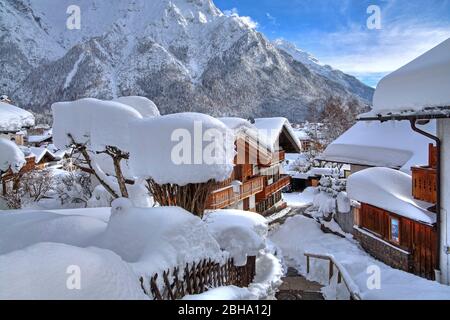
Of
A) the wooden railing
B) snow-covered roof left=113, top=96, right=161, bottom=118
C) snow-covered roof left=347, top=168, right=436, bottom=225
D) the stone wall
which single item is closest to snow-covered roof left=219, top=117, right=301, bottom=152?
→ snow-covered roof left=113, top=96, right=161, bottom=118

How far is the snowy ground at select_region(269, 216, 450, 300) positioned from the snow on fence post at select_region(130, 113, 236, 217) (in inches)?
131

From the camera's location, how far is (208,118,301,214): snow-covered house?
1585cm

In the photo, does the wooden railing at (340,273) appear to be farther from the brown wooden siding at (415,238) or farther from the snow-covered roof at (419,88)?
the snow-covered roof at (419,88)

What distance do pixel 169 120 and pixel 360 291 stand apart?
15.1 ft

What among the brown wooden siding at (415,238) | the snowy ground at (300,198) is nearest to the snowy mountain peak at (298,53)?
the brown wooden siding at (415,238)

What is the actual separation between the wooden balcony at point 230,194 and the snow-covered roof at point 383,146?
3789 mm

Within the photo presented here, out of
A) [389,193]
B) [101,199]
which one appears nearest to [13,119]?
[101,199]

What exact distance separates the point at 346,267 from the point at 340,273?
509mm

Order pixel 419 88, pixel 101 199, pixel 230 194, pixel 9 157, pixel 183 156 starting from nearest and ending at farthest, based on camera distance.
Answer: pixel 183 156 < pixel 419 88 < pixel 9 157 < pixel 101 199 < pixel 230 194

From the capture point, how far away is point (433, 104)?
21.0ft

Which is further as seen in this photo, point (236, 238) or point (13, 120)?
point (13, 120)

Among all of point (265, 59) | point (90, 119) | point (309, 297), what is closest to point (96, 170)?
point (90, 119)

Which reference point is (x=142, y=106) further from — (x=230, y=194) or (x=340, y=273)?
(x=340, y=273)

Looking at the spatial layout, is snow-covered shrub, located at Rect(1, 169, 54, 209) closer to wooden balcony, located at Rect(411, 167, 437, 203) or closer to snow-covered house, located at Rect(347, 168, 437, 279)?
snow-covered house, located at Rect(347, 168, 437, 279)
